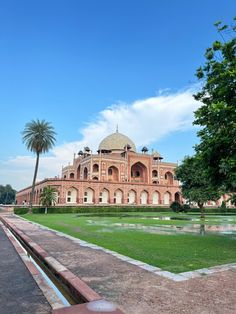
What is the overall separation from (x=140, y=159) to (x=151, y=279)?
6120 cm

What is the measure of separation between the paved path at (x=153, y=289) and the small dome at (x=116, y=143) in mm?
62002

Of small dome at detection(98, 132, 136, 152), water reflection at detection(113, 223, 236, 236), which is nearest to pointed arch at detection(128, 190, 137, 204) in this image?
small dome at detection(98, 132, 136, 152)

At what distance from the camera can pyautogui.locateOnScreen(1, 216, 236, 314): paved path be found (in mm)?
3512

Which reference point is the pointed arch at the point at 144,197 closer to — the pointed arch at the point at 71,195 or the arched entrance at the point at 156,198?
the arched entrance at the point at 156,198

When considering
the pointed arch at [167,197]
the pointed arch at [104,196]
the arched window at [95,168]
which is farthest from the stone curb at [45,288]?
the pointed arch at [167,197]

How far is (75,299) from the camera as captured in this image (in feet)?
14.0

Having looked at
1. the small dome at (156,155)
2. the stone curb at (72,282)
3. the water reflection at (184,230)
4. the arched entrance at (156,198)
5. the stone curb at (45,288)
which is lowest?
the stone curb at (45,288)

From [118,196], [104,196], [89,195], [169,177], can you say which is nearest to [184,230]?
[89,195]

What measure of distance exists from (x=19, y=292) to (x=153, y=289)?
224cm

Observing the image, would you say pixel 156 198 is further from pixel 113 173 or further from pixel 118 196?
pixel 113 173

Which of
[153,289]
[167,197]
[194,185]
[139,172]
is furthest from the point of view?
[139,172]

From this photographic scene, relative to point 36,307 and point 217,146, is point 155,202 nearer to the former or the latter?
point 217,146

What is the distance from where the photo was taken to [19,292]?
14.6 feet

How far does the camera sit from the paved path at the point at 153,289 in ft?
11.5
